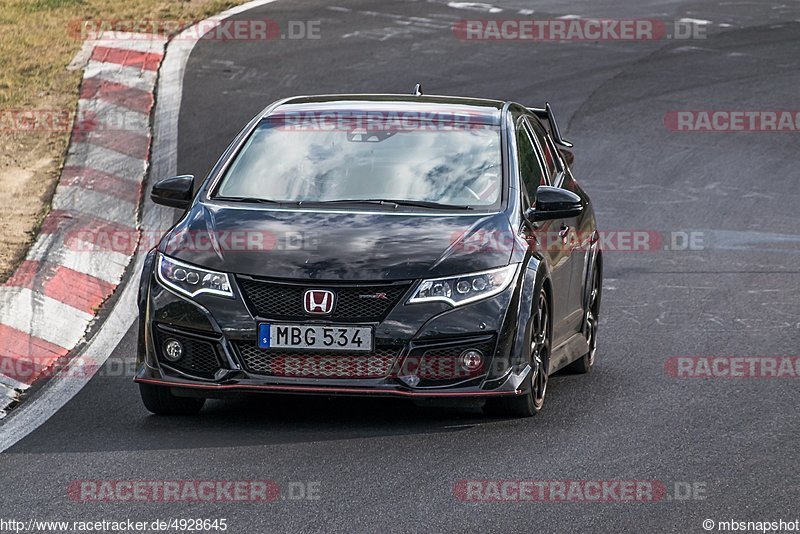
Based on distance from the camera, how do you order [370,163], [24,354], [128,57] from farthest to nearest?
1. [128,57]
2. [24,354]
3. [370,163]

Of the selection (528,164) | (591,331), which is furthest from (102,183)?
(528,164)

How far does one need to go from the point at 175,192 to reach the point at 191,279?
40.9 inches

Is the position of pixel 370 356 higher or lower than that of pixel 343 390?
higher

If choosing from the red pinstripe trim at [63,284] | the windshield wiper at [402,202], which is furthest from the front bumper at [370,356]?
the red pinstripe trim at [63,284]

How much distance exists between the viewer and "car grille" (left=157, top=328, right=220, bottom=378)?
7852mm

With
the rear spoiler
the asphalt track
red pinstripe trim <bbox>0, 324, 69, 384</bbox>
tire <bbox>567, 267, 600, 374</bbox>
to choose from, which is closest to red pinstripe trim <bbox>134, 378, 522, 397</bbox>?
the asphalt track

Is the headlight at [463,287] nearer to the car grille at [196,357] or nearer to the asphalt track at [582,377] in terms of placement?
the asphalt track at [582,377]

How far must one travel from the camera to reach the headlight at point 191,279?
7.82 metres

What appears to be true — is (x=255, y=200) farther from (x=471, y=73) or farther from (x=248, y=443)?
(x=471, y=73)

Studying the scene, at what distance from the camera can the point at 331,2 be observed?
78.0 ft

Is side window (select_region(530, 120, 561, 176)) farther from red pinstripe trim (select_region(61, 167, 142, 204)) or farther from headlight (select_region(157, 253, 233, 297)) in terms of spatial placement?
red pinstripe trim (select_region(61, 167, 142, 204))

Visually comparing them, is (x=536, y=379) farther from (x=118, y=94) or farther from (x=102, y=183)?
(x=118, y=94)

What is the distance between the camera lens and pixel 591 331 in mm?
10117

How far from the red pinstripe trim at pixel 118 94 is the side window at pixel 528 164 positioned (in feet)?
27.6
